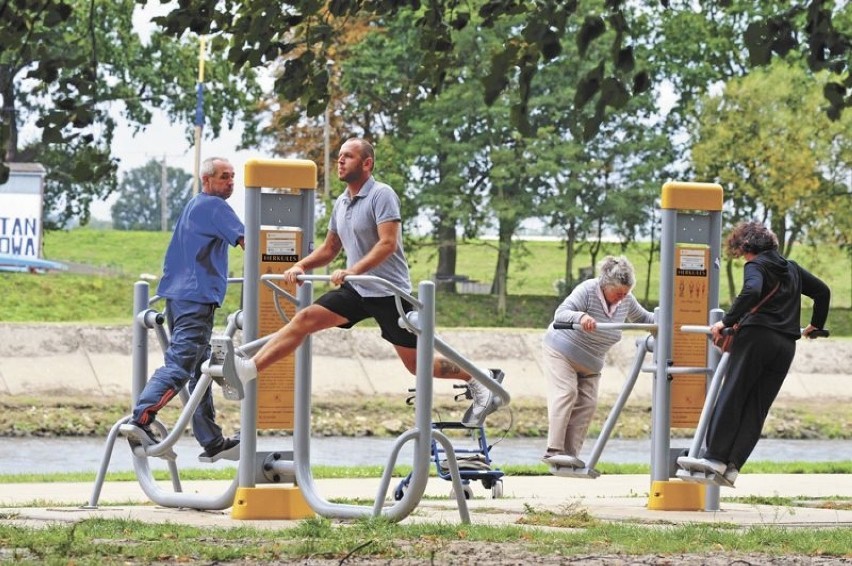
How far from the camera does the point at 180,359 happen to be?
37.0 feet

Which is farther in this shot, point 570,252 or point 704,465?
point 570,252

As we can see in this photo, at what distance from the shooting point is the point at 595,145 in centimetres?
5331

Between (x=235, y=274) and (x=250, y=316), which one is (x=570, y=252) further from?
(x=250, y=316)

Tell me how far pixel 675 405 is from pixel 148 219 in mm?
71547

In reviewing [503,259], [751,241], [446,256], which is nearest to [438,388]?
[503,259]

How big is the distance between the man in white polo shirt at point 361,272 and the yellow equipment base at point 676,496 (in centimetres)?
194

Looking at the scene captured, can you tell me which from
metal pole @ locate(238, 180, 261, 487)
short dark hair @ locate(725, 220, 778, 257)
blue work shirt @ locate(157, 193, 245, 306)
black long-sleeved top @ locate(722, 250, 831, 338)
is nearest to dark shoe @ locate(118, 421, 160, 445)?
metal pole @ locate(238, 180, 261, 487)

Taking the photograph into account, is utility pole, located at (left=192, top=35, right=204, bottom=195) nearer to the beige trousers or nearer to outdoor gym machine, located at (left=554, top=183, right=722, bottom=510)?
the beige trousers

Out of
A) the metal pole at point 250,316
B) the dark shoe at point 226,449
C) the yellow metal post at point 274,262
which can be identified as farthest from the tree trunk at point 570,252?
the metal pole at point 250,316

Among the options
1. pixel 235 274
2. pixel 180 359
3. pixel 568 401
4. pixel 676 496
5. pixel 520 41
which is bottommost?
pixel 676 496

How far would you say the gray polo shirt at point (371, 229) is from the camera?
10.4m

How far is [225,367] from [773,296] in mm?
3244

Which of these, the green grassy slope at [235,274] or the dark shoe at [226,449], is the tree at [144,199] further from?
the dark shoe at [226,449]

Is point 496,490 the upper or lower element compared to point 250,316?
lower
